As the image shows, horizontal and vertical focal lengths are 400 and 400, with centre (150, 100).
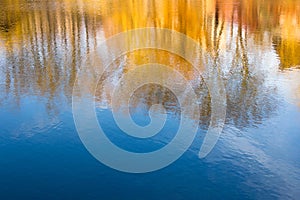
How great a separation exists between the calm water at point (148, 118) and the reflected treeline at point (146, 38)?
0.08 m

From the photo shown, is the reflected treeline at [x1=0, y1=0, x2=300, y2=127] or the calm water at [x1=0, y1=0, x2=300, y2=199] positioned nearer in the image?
the calm water at [x1=0, y1=0, x2=300, y2=199]

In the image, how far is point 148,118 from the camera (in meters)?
14.6

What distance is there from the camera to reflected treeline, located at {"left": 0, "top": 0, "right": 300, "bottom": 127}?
55.7ft

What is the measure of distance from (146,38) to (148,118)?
535 inches

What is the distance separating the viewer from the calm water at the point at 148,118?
1080 cm

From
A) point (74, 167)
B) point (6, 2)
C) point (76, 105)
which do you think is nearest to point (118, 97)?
point (76, 105)

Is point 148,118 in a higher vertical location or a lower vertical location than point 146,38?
lower

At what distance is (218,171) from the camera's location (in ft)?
37.6

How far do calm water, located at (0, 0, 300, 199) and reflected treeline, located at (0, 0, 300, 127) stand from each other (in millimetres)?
78

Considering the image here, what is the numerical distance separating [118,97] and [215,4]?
27708 mm

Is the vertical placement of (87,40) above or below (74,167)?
above

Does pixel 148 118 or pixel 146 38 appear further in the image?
pixel 146 38

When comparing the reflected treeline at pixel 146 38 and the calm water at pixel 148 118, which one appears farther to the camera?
the reflected treeline at pixel 146 38

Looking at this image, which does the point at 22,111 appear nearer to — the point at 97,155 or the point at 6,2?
the point at 97,155
